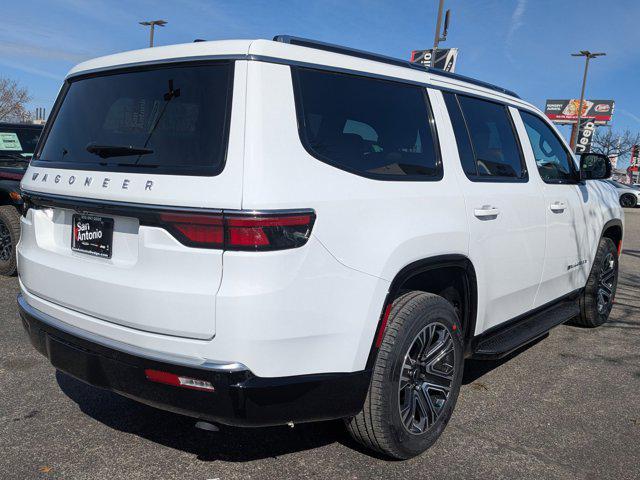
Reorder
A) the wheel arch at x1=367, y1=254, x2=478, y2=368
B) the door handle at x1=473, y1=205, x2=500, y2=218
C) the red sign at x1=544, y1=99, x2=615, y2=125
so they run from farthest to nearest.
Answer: the red sign at x1=544, y1=99, x2=615, y2=125 → the door handle at x1=473, y1=205, x2=500, y2=218 → the wheel arch at x1=367, y1=254, x2=478, y2=368

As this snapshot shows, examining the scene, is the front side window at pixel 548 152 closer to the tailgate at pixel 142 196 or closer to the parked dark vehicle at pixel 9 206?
the tailgate at pixel 142 196

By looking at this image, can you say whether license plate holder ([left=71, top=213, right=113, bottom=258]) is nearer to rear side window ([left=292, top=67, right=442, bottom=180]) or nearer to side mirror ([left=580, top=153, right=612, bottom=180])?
rear side window ([left=292, top=67, right=442, bottom=180])

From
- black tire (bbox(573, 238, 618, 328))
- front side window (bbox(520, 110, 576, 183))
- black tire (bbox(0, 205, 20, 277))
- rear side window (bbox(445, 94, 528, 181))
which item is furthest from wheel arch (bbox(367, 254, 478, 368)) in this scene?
black tire (bbox(0, 205, 20, 277))

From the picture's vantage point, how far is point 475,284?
324 centimetres

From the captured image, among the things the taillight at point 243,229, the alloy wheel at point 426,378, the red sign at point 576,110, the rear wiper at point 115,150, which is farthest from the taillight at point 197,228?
the red sign at point 576,110

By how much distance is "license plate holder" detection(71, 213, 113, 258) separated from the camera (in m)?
2.48

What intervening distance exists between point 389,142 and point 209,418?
151 centimetres

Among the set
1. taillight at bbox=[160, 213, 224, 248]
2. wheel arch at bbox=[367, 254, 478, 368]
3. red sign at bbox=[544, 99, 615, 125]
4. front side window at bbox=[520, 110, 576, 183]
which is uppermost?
red sign at bbox=[544, 99, 615, 125]

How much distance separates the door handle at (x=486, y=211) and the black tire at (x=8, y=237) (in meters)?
5.13

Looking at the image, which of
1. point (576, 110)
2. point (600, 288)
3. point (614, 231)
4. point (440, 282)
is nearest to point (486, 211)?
point (440, 282)

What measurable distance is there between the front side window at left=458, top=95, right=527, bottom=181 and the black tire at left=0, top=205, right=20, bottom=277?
16.6 ft

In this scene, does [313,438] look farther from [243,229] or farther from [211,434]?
[243,229]

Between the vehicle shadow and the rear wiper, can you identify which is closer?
the rear wiper

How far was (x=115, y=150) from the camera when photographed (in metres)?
2.55
